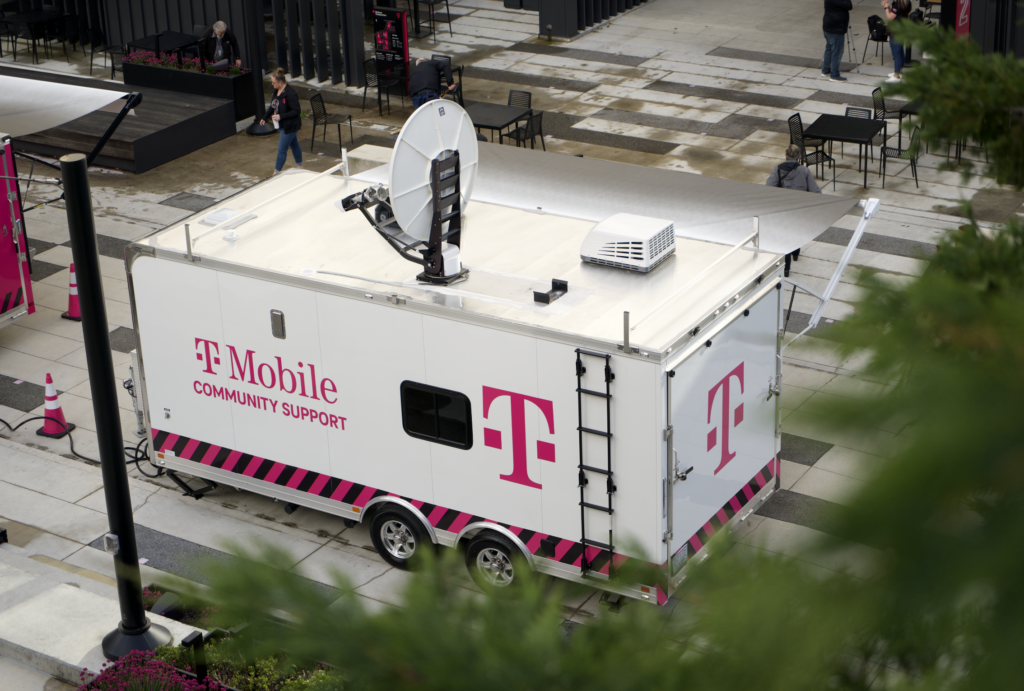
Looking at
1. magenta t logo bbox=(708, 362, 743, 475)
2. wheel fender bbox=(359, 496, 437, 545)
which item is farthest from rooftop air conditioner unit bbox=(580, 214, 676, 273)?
wheel fender bbox=(359, 496, 437, 545)

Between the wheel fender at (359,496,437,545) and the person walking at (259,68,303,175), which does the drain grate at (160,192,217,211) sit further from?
the wheel fender at (359,496,437,545)

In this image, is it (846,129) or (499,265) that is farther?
(846,129)

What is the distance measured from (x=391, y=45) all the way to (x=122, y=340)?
11.4 m

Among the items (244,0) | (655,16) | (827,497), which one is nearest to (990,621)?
(827,497)

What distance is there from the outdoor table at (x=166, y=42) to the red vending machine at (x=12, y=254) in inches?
422

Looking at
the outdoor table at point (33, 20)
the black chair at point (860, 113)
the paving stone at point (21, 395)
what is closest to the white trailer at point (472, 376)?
the paving stone at point (21, 395)

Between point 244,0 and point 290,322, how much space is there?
15865mm

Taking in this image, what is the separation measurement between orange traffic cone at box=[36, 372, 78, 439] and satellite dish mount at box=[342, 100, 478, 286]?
5.14 meters

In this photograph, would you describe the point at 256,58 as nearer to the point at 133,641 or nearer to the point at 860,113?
the point at 860,113

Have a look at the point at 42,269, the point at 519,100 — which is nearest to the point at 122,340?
the point at 42,269

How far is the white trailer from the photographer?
9461mm

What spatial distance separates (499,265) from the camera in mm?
10773

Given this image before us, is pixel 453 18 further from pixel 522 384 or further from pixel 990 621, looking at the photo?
pixel 990 621

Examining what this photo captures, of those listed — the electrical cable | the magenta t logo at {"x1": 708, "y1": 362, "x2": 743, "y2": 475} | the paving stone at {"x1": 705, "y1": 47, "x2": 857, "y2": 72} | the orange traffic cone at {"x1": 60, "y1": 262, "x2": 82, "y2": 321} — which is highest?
the paving stone at {"x1": 705, "y1": 47, "x2": 857, "y2": 72}
